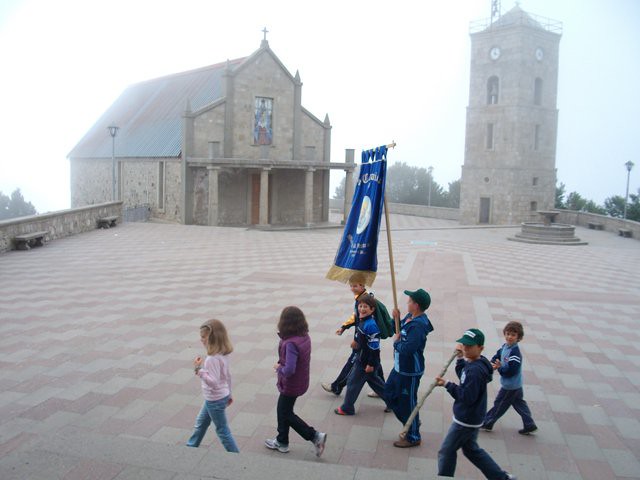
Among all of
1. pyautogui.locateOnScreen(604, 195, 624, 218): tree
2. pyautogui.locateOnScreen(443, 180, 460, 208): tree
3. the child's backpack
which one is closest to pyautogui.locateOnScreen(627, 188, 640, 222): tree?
pyautogui.locateOnScreen(604, 195, 624, 218): tree

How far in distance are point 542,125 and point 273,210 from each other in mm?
23529

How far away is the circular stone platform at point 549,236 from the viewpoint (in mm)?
28172

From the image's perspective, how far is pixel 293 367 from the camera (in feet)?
20.1

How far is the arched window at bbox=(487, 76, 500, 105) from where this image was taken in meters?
46.3

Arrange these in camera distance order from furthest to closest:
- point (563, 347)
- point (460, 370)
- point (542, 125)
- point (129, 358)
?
point (542, 125), point (563, 347), point (129, 358), point (460, 370)

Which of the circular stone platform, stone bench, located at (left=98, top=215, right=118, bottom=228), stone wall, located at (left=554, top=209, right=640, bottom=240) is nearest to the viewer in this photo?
stone bench, located at (left=98, top=215, right=118, bottom=228)

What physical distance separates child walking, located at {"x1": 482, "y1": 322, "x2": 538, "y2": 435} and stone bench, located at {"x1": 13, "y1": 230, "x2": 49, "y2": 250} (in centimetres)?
1695

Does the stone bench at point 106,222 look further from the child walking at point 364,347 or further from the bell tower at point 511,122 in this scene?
the bell tower at point 511,122

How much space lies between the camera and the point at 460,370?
19.2 ft

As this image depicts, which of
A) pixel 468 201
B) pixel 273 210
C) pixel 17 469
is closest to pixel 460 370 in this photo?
pixel 17 469

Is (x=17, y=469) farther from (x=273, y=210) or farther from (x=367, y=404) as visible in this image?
(x=273, y=210)

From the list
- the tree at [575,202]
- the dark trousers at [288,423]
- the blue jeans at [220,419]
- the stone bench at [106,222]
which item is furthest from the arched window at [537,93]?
the blue jeans at [220,419]

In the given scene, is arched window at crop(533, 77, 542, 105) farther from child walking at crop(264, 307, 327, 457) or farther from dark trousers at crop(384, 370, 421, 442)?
child walking at crop(264, 307, 327, 457)

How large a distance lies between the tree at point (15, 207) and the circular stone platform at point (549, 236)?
64.4 m
